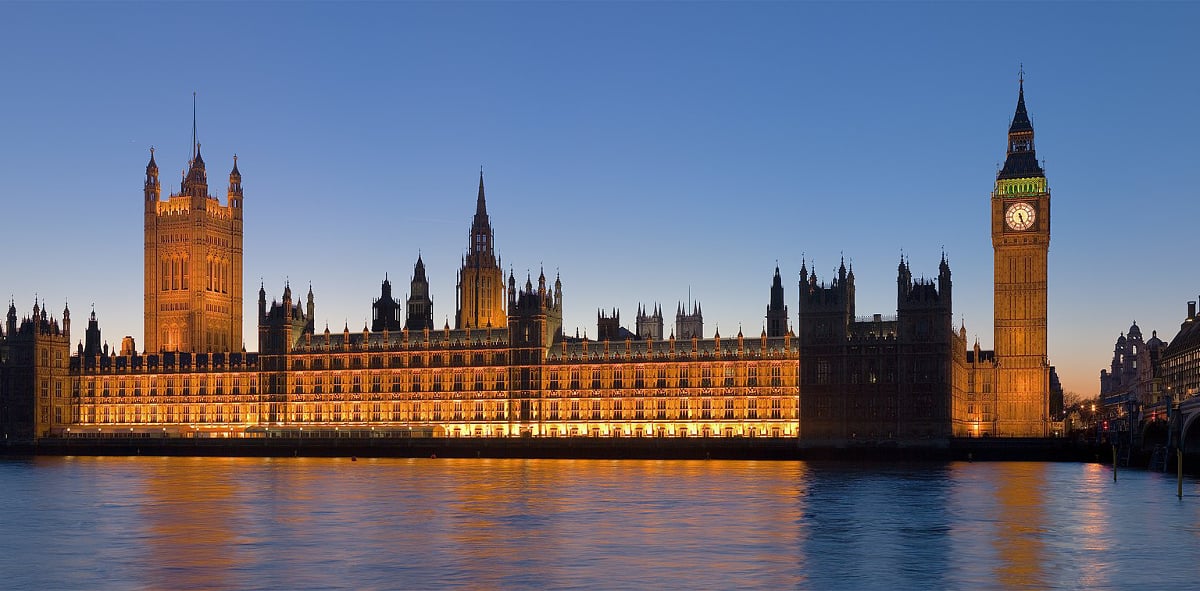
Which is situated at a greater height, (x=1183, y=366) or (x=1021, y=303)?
(x=1021, y=303)

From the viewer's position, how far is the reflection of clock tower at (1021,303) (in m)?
165

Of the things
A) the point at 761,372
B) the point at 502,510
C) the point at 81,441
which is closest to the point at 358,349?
the point at 81,441

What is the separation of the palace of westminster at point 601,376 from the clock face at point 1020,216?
0.27m

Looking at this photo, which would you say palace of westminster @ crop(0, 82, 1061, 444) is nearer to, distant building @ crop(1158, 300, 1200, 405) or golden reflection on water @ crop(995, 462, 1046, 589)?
distant building @ crop(1158, 300, 1200, 405)

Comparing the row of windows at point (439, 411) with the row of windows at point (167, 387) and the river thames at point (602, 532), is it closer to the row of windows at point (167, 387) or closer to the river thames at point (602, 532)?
the row of windows at point (167, 387)

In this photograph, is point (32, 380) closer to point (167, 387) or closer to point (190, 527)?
point (167, 387)

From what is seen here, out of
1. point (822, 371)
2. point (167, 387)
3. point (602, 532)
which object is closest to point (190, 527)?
point (602, 532)

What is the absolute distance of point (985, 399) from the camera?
16562 centimetres

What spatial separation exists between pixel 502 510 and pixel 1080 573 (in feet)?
107

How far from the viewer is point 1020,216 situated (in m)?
168

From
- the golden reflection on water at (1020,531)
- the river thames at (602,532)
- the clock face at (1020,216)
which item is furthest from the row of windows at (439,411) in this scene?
the golden reflection on water at (1020,531)

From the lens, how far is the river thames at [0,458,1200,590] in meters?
46.5

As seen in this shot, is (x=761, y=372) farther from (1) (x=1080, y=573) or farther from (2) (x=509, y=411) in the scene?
(1) (x=1080, y=573)

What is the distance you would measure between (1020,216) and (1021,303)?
35.0 feet
